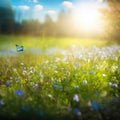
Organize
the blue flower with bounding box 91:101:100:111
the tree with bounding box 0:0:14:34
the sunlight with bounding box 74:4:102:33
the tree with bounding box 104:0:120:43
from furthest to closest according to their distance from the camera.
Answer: the tree with bounding box 104:0:120:43
the tree with bounding box 0:0:14:34
the sunlight with bounding box 74:4:102:33
the blue flower with bounding box 91:101:100:111

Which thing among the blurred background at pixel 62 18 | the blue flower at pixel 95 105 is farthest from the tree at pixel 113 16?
the blue flower at pixel 95 105

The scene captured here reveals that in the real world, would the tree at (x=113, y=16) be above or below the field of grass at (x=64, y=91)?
above

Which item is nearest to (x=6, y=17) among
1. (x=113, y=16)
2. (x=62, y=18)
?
(x=62, y=18)

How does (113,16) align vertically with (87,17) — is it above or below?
above

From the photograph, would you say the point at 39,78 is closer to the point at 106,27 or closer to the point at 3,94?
the point at 3,94

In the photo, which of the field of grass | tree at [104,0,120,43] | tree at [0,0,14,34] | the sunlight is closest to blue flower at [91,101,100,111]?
the field of grass

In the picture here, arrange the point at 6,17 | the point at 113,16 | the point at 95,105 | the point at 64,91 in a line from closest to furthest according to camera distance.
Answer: the point at 95,105 → the point at 64,91 → the point at 6,17 → the point at 113,16

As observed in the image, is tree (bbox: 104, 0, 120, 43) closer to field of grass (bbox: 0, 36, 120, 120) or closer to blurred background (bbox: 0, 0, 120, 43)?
blurred background (bbox: 0, 0, 120, 43)

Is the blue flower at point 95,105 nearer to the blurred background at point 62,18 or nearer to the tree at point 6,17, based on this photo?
the blurred background at point 62,18

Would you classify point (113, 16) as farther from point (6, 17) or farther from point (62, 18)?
point (6, 17)
